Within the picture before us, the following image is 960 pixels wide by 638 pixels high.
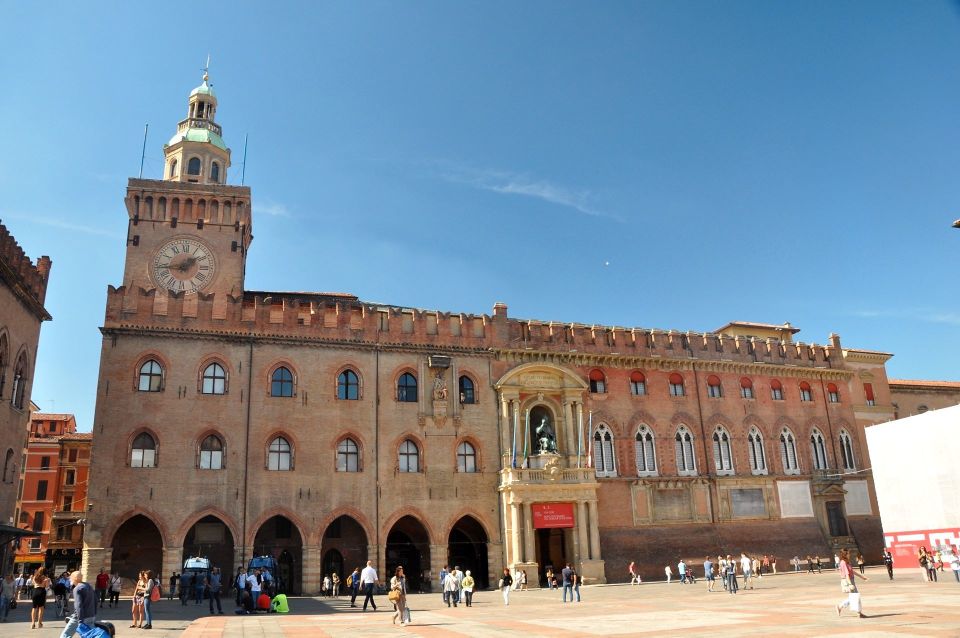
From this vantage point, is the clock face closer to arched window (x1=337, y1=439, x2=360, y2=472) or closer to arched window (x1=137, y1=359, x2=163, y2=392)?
arched window (x1=137, y1=359, x2=163, y2=392)

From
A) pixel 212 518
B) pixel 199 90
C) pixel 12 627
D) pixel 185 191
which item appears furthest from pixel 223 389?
pixel 199 90

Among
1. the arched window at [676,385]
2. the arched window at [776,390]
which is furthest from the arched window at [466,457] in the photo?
the arched window at [776,390]

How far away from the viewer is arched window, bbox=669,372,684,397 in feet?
141

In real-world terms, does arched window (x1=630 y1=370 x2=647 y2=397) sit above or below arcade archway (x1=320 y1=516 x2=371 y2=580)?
above

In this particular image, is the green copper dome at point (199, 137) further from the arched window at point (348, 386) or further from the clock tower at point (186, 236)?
the arched window at point (348, 386)

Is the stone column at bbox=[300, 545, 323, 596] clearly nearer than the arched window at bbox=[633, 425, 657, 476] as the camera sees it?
Yes

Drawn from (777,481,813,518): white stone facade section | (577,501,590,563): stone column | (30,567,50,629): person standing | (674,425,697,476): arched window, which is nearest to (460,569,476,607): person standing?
(577,501,590,563): stone column

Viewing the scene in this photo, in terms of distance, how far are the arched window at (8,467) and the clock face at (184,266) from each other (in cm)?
1066

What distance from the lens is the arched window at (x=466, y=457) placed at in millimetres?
37228

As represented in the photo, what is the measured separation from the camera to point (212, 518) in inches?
1308

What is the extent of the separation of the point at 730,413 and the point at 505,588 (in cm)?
2222

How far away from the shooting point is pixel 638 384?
138 ft

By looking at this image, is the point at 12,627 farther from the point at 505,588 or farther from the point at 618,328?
the point at 618,328

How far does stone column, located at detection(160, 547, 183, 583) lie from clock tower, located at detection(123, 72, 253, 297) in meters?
11.7
